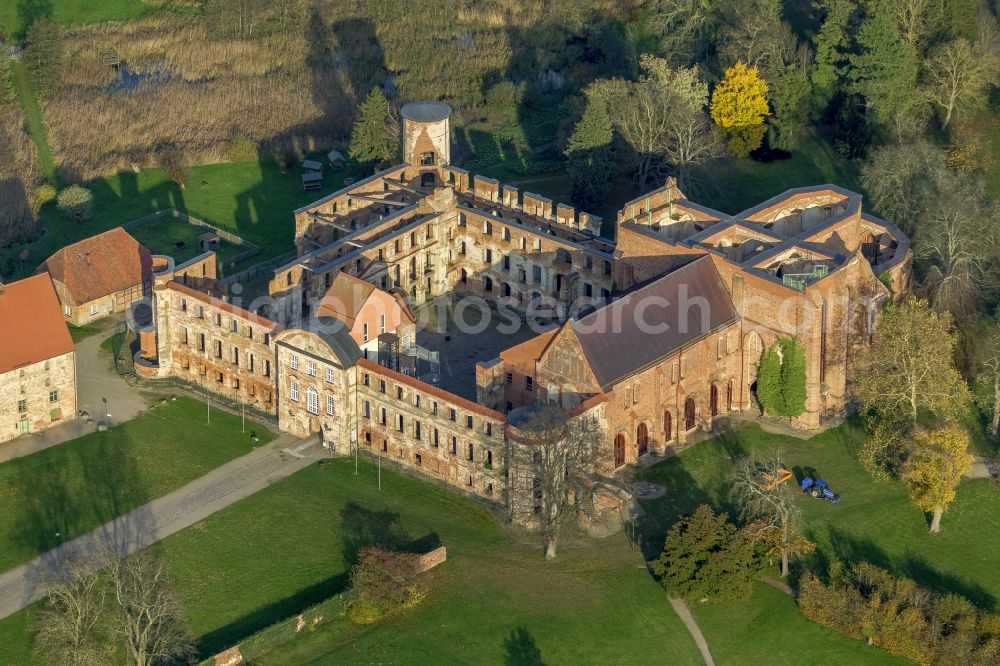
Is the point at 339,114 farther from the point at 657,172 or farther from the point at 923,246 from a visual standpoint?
the point at 923,246

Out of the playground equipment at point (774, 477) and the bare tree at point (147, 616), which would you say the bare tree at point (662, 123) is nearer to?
the playground equipment at point (774, 477)

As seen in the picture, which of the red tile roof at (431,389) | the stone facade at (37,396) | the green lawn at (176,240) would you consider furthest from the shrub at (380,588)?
the green lawn at (176,240)

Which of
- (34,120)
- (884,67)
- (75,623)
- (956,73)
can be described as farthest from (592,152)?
(75,623)

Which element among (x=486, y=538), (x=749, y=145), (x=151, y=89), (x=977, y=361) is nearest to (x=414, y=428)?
(x=486, y=538)

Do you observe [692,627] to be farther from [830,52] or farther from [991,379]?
[830,52]

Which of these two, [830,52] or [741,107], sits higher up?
[830,52]
